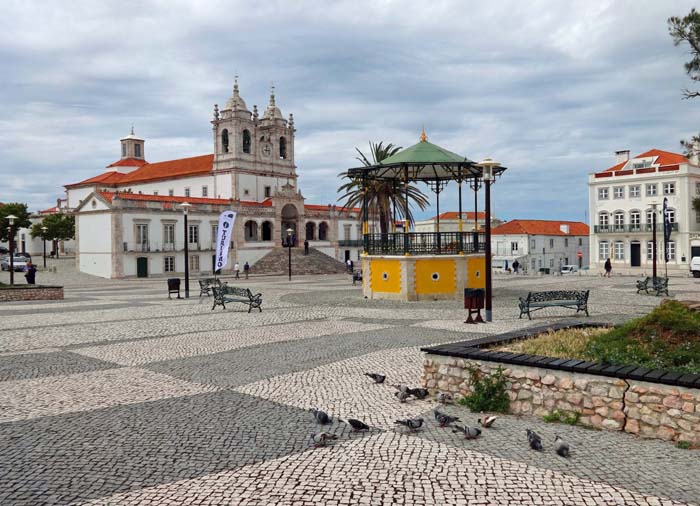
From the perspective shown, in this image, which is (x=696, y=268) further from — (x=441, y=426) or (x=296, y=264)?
(x=441, y=426)

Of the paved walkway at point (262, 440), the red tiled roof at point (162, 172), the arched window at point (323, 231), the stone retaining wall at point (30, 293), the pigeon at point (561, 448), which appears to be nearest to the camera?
the paved walkway at point (262, 440)

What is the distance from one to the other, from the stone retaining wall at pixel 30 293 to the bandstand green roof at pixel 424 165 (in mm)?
13868

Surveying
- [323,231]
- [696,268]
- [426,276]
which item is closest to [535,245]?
[323,231]

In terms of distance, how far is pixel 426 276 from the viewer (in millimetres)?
24891

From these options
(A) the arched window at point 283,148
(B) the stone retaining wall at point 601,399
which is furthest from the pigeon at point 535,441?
(A) the arched window at point 283,148

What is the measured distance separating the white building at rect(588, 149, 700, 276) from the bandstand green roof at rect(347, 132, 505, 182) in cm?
3069

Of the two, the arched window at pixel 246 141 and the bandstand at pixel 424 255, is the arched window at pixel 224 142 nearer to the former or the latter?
the arched window at pixel 246 141

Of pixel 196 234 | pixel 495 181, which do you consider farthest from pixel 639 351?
pixel 196 234

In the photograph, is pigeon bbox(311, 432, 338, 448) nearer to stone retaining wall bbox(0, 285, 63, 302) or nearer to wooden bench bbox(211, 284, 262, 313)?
wooden bench bbox(211, 284, 262, 313)

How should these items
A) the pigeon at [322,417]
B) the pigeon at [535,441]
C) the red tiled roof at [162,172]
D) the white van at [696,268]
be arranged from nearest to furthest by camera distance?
the pigeon at [535,441] < the pigeon at [322,417] < the white van at [696,268] < the red tiled roof at [162,172]

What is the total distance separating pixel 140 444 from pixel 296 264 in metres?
55.3

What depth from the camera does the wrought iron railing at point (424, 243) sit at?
2527 cm

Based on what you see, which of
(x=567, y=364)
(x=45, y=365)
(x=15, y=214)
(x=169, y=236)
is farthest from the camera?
(x=15, y=214)

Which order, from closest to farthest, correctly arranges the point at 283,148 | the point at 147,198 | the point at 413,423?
the point at 413,423, the point at 147,198, the point at 283,148
